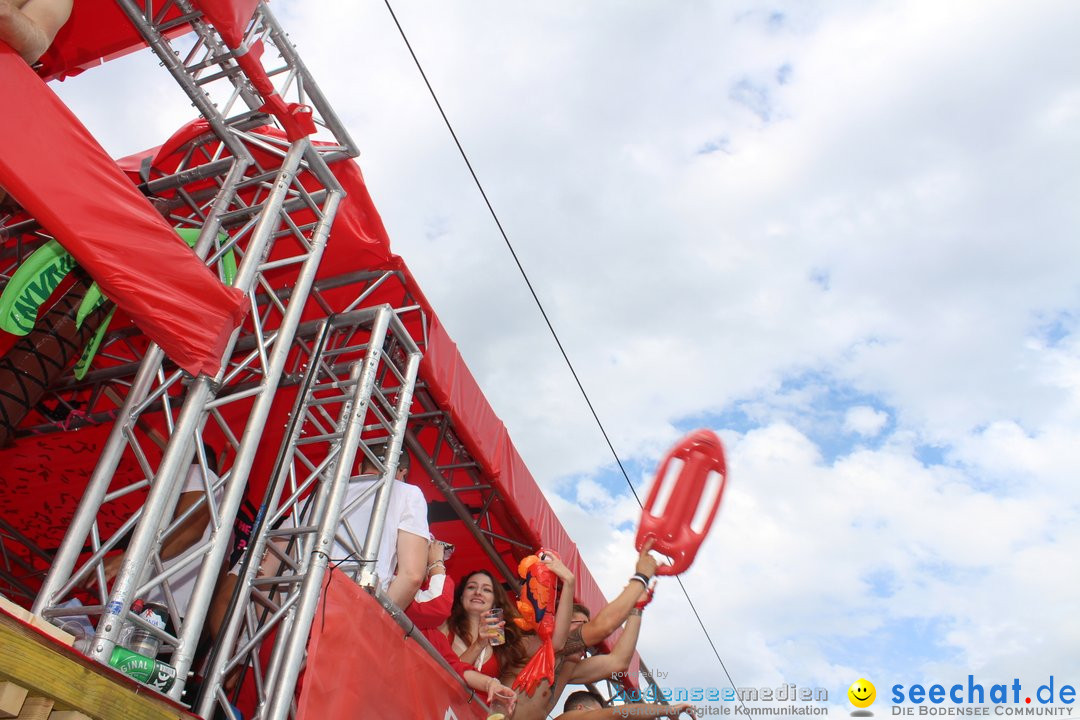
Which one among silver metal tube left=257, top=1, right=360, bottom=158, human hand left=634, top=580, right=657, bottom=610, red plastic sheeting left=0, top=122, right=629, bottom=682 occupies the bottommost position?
human hand left=634, top=580, right=657, bottom=610

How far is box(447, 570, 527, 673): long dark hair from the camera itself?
4.75m

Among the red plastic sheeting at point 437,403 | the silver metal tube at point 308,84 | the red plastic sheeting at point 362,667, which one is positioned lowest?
the red plastic sheeting at point 362,667

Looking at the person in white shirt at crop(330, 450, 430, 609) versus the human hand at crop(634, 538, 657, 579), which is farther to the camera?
the human hand at crop(634, 538, 657, 579)

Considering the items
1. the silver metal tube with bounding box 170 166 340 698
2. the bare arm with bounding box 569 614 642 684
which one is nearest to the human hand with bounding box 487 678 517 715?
the bare arm with bounding box 569 614 642 684

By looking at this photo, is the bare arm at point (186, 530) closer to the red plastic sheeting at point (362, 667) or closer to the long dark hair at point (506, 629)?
the red plastic sheeting at point (362, 667)

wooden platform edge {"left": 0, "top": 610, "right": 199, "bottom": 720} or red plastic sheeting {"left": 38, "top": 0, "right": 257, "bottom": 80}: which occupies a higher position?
red plastic sheeting {"left": 38, "top": 0, "right": 257, "bottom": 80}

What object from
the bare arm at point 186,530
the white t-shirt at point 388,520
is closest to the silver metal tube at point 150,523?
the bare arm at point 186,530

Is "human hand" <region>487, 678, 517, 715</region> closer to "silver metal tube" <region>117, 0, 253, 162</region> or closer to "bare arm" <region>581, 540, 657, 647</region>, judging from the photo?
"bare arm" <region>581, 540, 657, 647</region>

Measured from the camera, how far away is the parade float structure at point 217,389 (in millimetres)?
2934

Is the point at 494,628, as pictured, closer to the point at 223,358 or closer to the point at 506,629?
the point at 506,629

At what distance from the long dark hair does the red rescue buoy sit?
3.09 feet

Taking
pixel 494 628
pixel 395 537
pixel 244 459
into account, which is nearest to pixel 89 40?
pixel 244 459

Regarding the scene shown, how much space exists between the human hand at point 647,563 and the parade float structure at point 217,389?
Result: 115 centimetres

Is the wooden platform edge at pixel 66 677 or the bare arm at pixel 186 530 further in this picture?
the bare arm at pixel 186 530
